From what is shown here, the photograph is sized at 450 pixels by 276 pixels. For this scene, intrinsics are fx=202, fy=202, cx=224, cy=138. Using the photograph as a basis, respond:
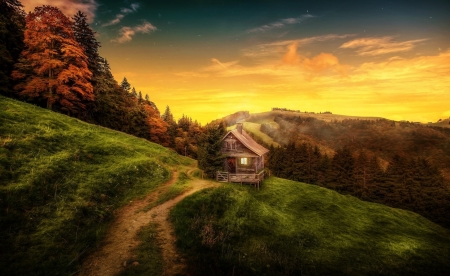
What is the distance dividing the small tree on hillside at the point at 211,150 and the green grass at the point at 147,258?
1704 cm

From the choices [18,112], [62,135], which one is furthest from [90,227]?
[18,112]

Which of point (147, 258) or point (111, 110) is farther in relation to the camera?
point (111, 110)

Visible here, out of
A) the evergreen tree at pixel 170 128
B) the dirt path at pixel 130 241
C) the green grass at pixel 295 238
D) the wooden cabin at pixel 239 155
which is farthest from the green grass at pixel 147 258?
the evergreen tree at pixel 170 128

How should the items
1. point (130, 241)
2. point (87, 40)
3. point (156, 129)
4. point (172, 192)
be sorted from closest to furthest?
point (130, 241) < point (172, 192) < point (87, 40) < point (156, 129)

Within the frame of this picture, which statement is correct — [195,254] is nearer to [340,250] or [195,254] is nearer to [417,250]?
[340,250]

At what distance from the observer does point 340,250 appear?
18.9 metres

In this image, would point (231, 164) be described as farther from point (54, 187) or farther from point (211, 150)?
point (54, 187)

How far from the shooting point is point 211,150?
3109 centimetres

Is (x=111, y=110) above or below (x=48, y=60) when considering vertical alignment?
below

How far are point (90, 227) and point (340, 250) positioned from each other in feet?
68.7

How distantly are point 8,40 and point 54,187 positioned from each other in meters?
32.5

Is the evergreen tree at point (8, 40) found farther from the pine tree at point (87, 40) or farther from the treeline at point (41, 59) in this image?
the pine tree at point (87, 40)

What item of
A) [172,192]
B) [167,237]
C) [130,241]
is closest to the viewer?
[130,241]

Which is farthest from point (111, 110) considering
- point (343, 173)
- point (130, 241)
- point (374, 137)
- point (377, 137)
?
point (377, 137)
